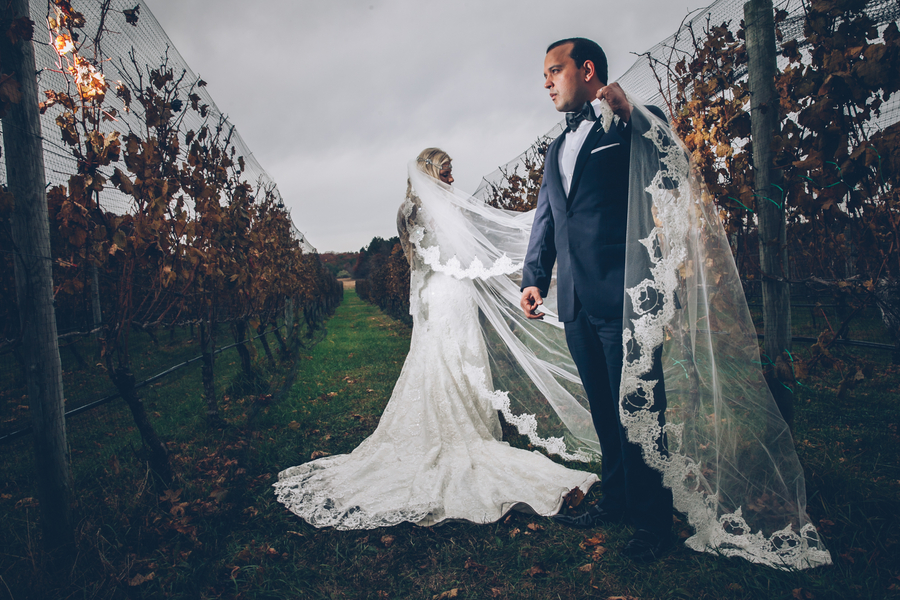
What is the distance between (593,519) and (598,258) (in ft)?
4.23

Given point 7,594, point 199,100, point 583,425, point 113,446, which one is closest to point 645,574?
point 583,425

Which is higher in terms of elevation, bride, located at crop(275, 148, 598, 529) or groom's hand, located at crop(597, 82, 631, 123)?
groom's hand, located at crop(597, 82, 631, 123)

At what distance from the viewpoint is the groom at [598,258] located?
1861 mm

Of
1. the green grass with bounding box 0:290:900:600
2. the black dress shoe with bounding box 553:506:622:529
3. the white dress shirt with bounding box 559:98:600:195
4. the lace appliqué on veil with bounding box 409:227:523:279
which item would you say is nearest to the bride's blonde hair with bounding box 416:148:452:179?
the lace appliqué on veil with bounding box 409:227:523:279

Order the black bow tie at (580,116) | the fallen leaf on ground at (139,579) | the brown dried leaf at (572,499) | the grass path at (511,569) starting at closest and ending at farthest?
the grass path at (511,569)
the fallen leaf on ground at (139,579)
the black bow tie at (580,116)
the brown dried leaf at (572,499)

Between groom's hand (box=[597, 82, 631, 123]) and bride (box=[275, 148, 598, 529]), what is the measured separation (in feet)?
4.06

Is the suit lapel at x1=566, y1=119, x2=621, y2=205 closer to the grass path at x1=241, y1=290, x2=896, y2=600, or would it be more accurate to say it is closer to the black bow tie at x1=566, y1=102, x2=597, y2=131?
the black bow tie at x1=566, y1=102, x2=597, y2=131

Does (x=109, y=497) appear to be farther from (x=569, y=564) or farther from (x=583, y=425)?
(x=583, y=425)

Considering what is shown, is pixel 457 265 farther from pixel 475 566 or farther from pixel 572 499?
pixel 475 566

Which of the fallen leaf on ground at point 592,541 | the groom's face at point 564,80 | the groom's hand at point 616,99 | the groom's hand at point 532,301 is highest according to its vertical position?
the groom's face at point 564,80

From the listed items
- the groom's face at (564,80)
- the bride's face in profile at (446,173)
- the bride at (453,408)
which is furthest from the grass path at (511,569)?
the bride's face in profile at (446,173)

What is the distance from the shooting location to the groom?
1.86m

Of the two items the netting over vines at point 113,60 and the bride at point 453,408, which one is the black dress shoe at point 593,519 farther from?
the netting over vines at point 113,60

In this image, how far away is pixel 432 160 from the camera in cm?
354
